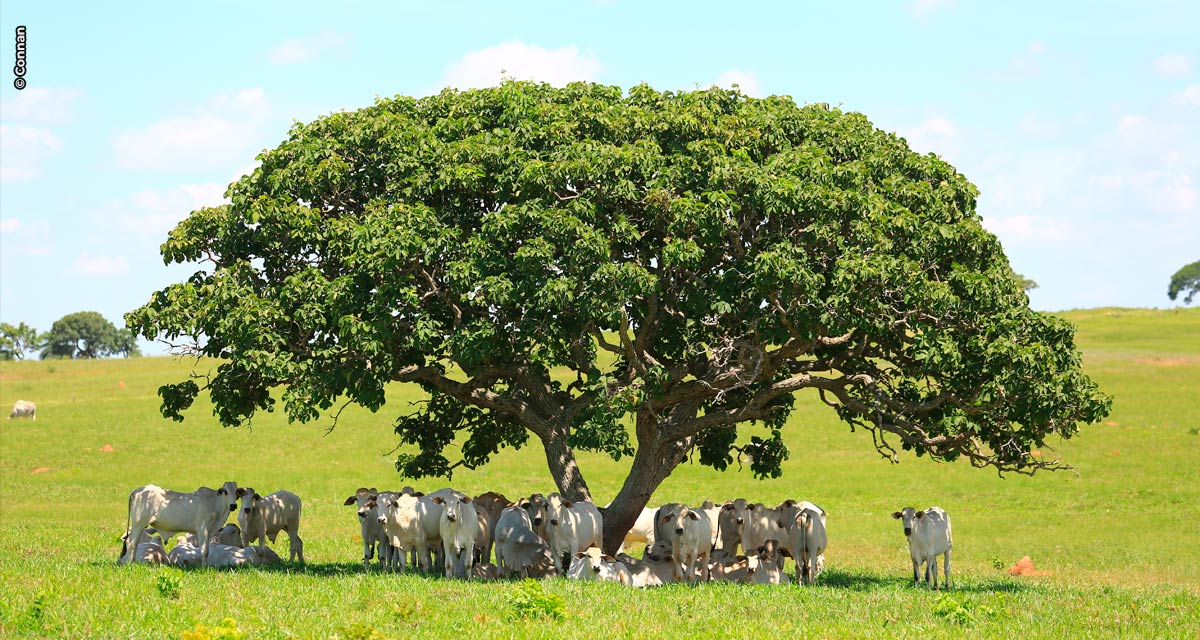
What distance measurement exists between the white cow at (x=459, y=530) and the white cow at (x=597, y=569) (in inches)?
88.6

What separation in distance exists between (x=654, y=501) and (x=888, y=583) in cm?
1954

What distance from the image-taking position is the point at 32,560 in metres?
24.5

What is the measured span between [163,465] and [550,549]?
34.7m

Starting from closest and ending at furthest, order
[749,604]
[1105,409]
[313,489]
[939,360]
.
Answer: [749,604] < [939,360] < [1105,409] < [313,489]

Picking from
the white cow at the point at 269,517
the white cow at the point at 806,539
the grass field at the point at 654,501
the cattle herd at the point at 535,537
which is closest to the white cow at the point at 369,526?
the cattle herd at the point at 535,537

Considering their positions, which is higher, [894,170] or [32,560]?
[894,170]

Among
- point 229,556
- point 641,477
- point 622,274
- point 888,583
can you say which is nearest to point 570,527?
point 641,477

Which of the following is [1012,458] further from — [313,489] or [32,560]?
[313,489]

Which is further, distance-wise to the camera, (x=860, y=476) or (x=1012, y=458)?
(x=860, y=476)

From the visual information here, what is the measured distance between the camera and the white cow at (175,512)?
2405 centimetres

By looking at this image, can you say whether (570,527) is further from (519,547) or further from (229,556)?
(229,556)

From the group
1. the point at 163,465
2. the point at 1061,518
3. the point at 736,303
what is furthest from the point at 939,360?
the point at 163,465

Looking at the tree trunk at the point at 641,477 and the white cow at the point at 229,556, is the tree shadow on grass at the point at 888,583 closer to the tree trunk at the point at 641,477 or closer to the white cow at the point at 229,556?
the tree trunk at the point at 641,477

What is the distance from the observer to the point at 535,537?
970 inches
